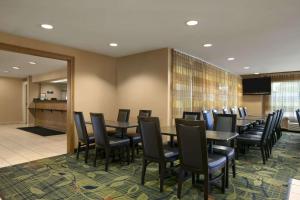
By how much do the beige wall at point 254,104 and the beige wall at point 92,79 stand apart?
658cm

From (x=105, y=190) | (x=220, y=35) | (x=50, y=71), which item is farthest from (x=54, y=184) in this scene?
(x=50, y=71)

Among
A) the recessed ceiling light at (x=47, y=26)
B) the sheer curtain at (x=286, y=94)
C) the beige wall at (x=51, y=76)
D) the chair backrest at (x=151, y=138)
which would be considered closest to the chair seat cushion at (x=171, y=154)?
the chair backrest at (x=151, y=138)

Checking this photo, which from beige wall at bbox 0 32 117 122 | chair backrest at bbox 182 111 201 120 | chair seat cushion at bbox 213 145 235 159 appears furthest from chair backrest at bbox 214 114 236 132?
beige wall at bbox 0 32 117 122

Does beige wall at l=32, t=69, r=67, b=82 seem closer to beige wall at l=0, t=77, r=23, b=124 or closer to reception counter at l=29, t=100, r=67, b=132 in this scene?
reception counter at l=29, t=100, r=67, b=132

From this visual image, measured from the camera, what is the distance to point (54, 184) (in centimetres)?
289

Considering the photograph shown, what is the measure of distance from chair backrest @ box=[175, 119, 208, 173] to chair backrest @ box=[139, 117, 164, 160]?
31cm

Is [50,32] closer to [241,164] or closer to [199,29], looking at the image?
[199,29]

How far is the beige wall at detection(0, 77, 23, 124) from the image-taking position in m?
10.1

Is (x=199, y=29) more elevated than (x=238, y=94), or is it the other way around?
(x=199, y=29)

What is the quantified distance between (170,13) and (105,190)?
255 cm

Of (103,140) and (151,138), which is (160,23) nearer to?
(151,138)

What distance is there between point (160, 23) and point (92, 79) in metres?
2.58

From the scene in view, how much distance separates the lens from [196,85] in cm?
577

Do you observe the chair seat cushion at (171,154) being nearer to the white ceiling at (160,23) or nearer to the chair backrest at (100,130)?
the chair backrest at (100,130)
